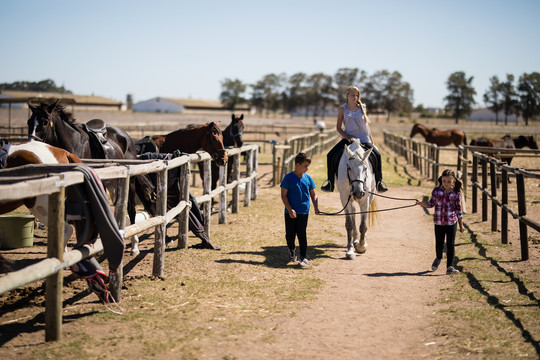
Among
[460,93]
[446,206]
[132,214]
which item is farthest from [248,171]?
[460,93]

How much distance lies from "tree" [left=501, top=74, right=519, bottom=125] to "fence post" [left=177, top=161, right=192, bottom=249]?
10688 centimetres

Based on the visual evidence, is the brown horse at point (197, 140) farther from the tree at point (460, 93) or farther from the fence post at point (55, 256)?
the tree at point (460, 93)

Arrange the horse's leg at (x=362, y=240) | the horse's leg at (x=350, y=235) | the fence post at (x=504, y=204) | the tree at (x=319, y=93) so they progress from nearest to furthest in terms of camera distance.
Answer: the horse's leg at (x=350, y=235) < the horse's leg at (x=362, y=240) < the fence post at (x=504, y=204) < the tree at (x=319, y=93)

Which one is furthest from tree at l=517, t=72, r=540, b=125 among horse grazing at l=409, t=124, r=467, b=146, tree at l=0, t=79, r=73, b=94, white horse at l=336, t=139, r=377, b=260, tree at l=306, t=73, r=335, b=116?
white horse at l=336, t=139, r=377, b=260

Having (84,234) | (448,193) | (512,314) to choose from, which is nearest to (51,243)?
(84,234)

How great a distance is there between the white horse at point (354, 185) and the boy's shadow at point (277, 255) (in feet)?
1.66

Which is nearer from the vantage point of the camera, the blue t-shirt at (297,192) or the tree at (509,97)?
the blue t-shirt at (297,192)

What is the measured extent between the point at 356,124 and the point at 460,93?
11566 cm

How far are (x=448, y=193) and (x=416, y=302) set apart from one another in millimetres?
1830

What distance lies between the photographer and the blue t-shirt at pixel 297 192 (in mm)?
7324

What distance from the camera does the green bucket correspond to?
25.5ft

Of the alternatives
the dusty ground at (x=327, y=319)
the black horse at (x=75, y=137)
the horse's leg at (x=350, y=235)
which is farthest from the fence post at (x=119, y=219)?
the horse's leg at (x=350, y=235)

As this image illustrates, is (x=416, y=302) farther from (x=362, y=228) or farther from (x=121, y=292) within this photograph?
(x=121, y=292)

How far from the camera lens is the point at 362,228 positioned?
8523 mm
